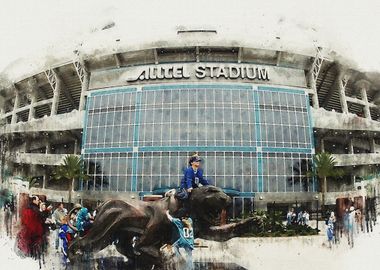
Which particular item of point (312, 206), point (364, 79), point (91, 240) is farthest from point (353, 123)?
point (91, 240)

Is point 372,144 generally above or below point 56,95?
below

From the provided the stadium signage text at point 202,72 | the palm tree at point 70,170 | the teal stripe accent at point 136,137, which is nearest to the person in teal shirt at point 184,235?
the teal stripe accent at point 136,137

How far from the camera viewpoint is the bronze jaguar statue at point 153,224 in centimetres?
919

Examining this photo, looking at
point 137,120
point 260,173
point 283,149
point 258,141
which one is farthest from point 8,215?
point 283,149

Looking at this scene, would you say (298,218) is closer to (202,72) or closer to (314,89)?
(314,89)

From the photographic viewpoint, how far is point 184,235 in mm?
9359

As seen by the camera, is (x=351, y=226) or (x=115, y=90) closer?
(x=351, y=226)

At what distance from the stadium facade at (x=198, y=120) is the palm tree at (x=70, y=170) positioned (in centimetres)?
16

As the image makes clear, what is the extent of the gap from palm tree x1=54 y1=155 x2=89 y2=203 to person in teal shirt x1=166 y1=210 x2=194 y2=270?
227 centimetres

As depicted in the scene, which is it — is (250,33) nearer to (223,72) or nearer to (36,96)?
(223,72)

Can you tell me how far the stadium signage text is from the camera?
36.3 feet

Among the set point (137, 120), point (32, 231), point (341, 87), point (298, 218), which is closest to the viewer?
point (298, 218)

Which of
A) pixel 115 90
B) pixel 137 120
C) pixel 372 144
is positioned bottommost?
pixel 372 144

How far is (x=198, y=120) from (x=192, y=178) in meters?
2.03
